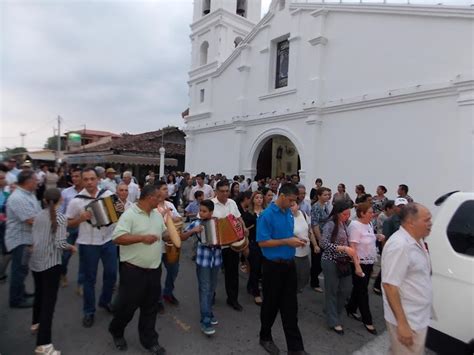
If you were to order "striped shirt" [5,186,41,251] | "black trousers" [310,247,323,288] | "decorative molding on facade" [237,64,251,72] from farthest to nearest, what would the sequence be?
"decorative molding on facade" [237,64,251,72], "black trousers" [310,247,323,288], "striped shirt" [5,186,41,251]

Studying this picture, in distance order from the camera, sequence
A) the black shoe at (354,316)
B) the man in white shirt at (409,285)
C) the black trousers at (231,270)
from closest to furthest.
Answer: the man in white shirt at (409,285) < the black shoe at (354,316) < the black trousers at (231,270)

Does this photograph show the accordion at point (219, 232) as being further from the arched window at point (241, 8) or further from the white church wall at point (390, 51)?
the arched window at point (241, 8)

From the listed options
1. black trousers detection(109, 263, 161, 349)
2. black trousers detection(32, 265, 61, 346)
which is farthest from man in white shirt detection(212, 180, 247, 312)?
black trousers detection(32, 265, 61, 346)

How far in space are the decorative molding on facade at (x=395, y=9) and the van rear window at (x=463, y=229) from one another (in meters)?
7.57

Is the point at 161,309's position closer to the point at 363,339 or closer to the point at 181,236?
the point at 181,236

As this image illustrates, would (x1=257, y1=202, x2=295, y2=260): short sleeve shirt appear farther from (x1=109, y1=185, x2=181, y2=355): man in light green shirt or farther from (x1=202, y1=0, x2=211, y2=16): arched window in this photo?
(x1=202, y1=0, x2=211, y2=16): arched window

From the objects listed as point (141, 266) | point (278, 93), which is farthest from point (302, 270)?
point (278, 93)

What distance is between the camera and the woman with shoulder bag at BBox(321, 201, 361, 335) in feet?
13.8

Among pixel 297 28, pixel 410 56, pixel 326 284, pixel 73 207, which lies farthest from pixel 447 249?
pixel 297 28

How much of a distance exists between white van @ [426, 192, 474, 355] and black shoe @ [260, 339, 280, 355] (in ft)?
5.17

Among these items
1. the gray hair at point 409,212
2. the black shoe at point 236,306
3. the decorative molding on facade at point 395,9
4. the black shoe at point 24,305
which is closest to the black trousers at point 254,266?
the black shoe at point 236,306

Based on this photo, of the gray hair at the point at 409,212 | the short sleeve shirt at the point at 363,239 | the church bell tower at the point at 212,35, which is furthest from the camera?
the church bell tower at the point at 212,35

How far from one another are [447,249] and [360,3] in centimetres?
1042

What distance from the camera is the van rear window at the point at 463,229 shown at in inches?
130
